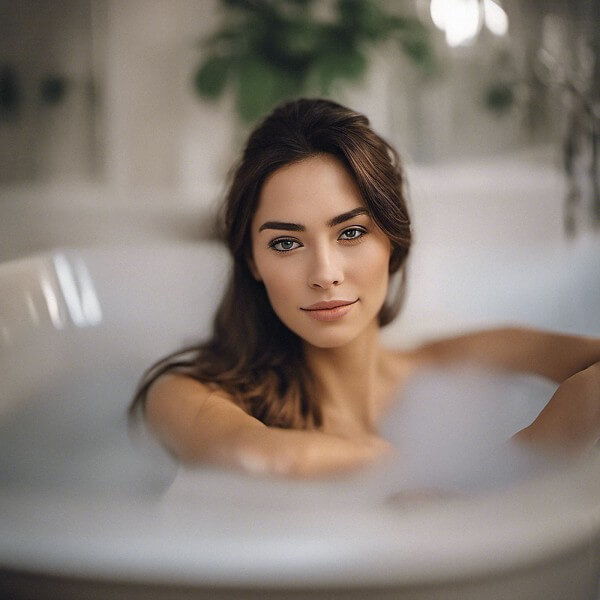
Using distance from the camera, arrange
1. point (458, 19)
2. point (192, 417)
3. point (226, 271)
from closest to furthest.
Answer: point (192, 417), point (226, 271), point (458, 19)

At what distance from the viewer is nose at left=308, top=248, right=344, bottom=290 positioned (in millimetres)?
734

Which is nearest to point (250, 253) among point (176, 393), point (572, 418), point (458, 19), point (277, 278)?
point (277, 278)

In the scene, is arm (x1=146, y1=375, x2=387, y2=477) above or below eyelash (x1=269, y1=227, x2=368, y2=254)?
below

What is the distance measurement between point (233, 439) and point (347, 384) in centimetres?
23

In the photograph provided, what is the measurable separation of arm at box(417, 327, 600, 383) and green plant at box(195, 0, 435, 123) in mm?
752

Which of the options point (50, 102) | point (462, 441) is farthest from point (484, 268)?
point (50, 102)

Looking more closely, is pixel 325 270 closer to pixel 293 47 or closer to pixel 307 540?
pixel 307 540

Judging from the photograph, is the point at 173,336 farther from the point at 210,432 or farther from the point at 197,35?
the point at 197,35

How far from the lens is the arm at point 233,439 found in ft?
2.22

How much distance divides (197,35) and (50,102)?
378 mm

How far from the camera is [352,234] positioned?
2.49ft

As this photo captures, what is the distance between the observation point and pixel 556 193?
1391mm

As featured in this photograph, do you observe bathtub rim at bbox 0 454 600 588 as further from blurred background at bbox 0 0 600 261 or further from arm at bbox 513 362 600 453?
blurred background at bbox 0 0 600 261

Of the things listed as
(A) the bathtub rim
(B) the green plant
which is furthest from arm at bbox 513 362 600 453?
(B) the green plant
